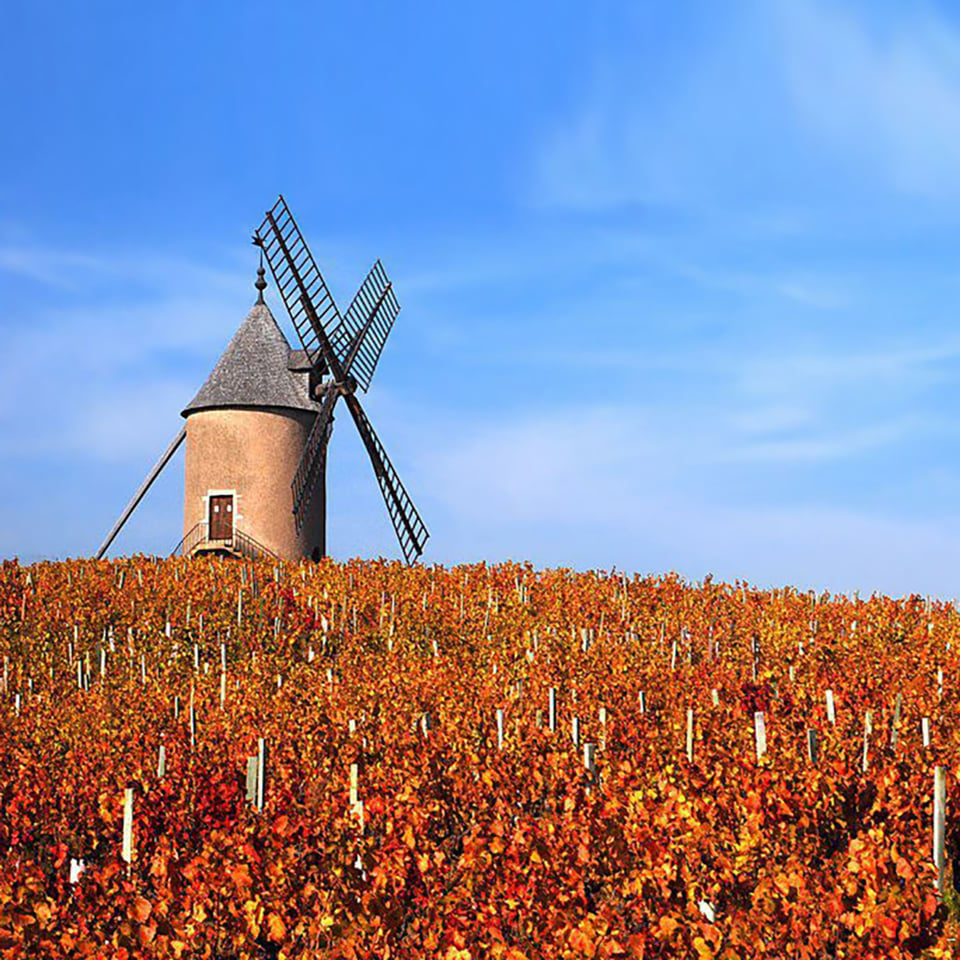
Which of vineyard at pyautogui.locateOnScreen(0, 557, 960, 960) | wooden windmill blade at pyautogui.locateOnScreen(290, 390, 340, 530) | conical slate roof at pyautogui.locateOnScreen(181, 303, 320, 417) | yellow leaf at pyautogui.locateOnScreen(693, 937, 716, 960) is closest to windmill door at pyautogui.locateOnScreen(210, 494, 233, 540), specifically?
wooden windmill blade at pyautogui.locateOnScreen(290, 390, 340, 530)

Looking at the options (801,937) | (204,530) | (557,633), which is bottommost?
(801,937)

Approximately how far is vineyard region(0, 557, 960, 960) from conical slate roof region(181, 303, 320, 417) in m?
9.16

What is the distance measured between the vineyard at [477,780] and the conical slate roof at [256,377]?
9163 millimetres

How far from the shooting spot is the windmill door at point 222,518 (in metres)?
24.5

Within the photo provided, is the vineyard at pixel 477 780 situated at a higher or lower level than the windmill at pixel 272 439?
lower

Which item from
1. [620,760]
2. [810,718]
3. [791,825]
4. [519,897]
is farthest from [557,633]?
[519,897]

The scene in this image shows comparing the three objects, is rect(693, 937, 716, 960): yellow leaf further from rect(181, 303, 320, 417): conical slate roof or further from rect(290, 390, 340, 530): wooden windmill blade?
rect(181, 303, 320, 417): conical slate roof

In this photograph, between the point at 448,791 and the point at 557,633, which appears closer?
the point at 448,791

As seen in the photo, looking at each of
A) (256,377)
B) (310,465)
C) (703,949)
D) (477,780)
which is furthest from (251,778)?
(256,377)

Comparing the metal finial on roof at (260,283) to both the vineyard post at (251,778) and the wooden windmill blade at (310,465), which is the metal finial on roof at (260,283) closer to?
→ the wooden windmill blade at (310,465)

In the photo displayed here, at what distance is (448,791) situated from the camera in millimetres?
8094

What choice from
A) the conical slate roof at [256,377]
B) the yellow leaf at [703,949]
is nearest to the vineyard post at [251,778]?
the yellow leaf at [703,949]

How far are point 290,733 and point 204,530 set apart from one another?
15.8m

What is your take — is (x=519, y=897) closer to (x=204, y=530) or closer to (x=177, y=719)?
(x=177, y=719)
